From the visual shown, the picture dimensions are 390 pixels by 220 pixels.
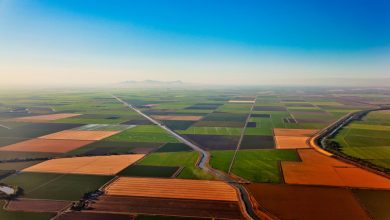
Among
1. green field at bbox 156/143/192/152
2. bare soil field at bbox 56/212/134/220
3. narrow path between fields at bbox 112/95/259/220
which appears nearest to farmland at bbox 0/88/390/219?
bare soil field at bbox 56/212/134/220

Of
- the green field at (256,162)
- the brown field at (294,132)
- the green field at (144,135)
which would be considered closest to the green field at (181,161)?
the green field at (256,162)

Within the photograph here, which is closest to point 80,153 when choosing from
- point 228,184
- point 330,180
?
point 228,184

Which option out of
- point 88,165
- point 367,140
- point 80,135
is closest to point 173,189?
point 88,165

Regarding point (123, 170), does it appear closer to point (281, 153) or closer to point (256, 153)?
point (256, 153)

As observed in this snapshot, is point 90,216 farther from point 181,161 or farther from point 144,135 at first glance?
point 144,135

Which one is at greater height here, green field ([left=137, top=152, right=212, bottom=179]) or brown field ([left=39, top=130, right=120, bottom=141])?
brown field ([left=39, top=130, right=120, bottom=141])

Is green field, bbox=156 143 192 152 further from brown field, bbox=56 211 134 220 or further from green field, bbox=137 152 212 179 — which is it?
brown field, bbox=56 211 134 220

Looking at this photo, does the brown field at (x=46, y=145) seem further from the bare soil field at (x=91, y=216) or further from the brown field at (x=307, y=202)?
the brown field at (x=307, y=202)
